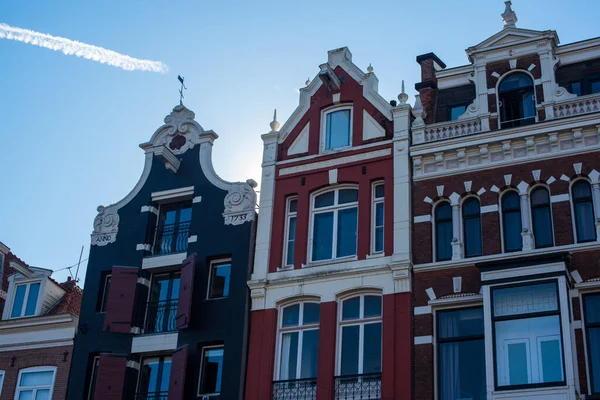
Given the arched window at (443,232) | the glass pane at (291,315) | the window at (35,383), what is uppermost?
the arched window at (443,232)

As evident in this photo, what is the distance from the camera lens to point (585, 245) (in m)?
28.5

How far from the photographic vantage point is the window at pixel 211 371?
1268 inches

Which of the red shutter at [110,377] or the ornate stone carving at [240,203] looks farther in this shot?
the ornate stone carving at [240,203]

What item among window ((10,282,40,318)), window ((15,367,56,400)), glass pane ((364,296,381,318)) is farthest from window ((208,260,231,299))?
window ((10,282,40,318))

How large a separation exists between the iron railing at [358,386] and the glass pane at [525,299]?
4.17 metres

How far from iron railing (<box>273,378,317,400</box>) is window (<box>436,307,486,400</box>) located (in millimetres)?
4014

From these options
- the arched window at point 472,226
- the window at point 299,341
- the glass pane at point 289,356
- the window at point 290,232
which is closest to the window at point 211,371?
the glass pane at point 289,356

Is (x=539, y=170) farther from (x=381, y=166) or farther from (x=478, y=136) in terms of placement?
(x=381, y=166)

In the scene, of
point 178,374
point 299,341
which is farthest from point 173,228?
point 299,341

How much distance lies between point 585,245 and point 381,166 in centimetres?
744

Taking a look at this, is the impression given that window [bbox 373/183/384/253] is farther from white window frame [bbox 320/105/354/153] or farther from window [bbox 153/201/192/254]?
window [bbox 153/201/192/254]

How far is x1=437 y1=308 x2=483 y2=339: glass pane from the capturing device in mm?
29156

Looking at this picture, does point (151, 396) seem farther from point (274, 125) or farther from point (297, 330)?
point (274, 125)

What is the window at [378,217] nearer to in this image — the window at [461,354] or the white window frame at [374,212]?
the white window frame at [374,212]
